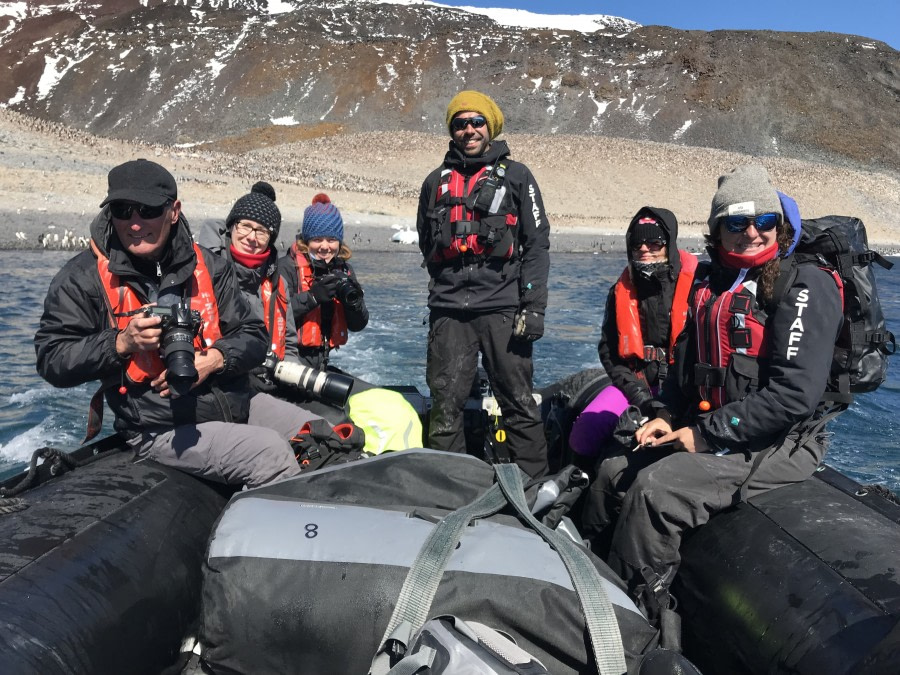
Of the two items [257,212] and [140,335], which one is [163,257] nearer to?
[140,335]

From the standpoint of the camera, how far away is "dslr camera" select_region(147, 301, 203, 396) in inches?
98.7

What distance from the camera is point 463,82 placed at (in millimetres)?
65875

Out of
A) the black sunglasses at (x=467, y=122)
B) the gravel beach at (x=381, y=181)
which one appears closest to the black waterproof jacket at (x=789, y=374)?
the black sunglasses at (x=467, y=122)

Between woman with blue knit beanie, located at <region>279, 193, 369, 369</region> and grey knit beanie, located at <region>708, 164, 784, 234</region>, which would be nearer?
grey knit beanie, located at <region>708, 164, 784, 234</region>

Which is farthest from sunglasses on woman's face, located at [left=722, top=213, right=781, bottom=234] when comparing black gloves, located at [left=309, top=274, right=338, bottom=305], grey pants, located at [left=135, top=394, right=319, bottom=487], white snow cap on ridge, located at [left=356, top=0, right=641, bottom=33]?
white snow cap on ridge, located at [left=356, top=0, right=641, bottom=33]

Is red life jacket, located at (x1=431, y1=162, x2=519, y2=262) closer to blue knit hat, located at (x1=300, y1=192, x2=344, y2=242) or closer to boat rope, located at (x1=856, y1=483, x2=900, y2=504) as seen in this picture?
blue knit hat, located at (x1=300, y1=192, x2=344, y2=242)

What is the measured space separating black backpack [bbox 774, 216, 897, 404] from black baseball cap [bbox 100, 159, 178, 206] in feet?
6.83

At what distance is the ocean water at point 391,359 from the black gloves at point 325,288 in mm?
592

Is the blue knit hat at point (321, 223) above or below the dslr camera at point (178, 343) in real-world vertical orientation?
above

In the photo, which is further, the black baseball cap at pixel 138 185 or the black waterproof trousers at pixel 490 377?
the black waterproof trousers at pixel 490 377

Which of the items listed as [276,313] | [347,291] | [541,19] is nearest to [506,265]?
[347,291]

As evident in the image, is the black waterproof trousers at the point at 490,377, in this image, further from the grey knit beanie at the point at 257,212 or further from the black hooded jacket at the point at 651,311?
the grey knit beanie at the point at 257,212

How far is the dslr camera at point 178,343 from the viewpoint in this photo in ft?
8.22

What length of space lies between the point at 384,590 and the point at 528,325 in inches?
71.9
